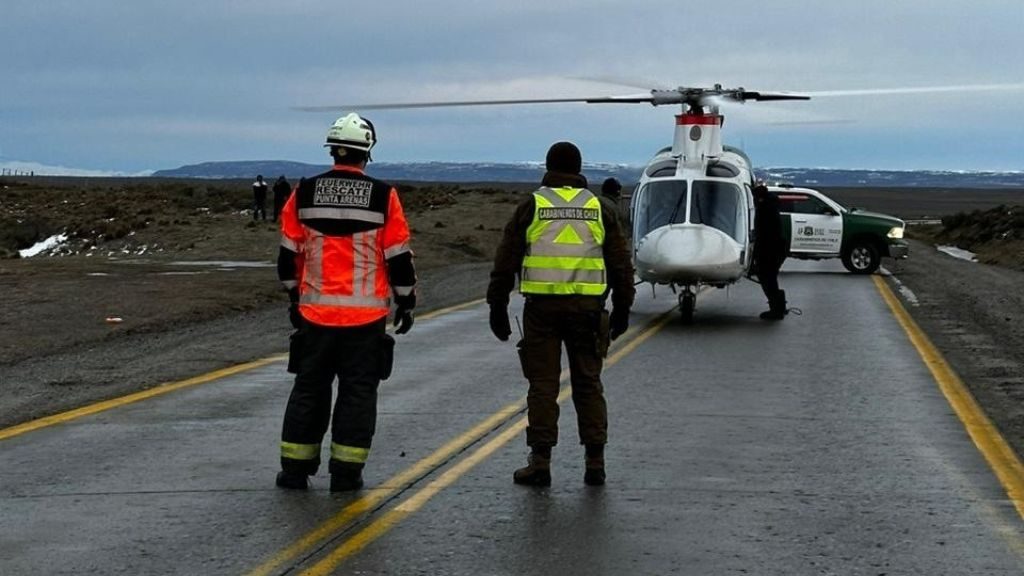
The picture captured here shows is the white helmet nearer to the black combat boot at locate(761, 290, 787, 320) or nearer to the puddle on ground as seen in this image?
the black combat boot at locate(761, 290, 787, 320)

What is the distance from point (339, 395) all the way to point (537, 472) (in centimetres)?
119

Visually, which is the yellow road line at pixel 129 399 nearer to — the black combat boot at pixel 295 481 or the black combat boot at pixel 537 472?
the black combat boot at pixel 295 481

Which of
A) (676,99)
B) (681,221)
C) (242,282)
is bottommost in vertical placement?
(242,282)

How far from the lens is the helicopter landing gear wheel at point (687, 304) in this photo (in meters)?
21.7

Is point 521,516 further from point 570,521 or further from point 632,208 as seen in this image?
point 632,208

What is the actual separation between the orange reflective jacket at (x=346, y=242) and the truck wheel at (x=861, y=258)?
2825cm

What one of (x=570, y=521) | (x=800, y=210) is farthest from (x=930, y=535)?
(x=800, y=210)

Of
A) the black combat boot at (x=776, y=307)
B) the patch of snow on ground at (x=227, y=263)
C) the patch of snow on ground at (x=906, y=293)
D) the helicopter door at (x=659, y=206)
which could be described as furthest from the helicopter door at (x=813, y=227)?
the helicopter door at (x=659, y=206)

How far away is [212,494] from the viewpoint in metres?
8.97

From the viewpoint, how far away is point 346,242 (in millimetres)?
9109

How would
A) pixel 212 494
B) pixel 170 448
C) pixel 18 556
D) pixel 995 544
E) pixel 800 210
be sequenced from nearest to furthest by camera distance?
pixel 18 556, pixel 995 544, pixel 212 494, pixel 170 448, pixel 800 210

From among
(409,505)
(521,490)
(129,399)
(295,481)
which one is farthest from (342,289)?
(129,399)

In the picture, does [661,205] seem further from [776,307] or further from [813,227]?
[813,227]

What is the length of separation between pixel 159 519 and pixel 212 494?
2.38 ft
